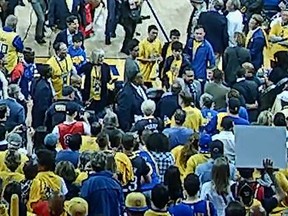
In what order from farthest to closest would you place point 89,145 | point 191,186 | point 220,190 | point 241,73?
point 241,73 → point 89,145 → point 220,190 → point 191,186

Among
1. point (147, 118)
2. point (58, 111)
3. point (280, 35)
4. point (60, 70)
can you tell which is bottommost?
point (147, 118)

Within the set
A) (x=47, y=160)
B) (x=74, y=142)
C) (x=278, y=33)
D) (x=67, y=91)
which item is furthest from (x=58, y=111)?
(x=278, y=33)

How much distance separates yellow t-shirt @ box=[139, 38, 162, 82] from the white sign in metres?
6.85

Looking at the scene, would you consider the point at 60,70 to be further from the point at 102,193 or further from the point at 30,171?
the point at 102,193

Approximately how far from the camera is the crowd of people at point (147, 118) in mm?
11039

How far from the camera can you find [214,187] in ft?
36.6

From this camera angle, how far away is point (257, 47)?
18125mm

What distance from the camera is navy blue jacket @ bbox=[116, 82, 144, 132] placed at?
613 inches

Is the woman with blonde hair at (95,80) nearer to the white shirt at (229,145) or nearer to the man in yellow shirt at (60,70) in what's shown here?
the man in yellow shirt at (60,70)

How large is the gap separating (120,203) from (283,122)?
2823mm

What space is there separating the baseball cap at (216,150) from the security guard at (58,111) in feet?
9.11

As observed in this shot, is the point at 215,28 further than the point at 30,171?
Yes

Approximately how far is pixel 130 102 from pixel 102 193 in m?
4.55

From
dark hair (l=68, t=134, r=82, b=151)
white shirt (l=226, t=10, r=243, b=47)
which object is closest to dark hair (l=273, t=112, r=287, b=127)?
dark hair (l=68, t=134, r=82, b=151)
